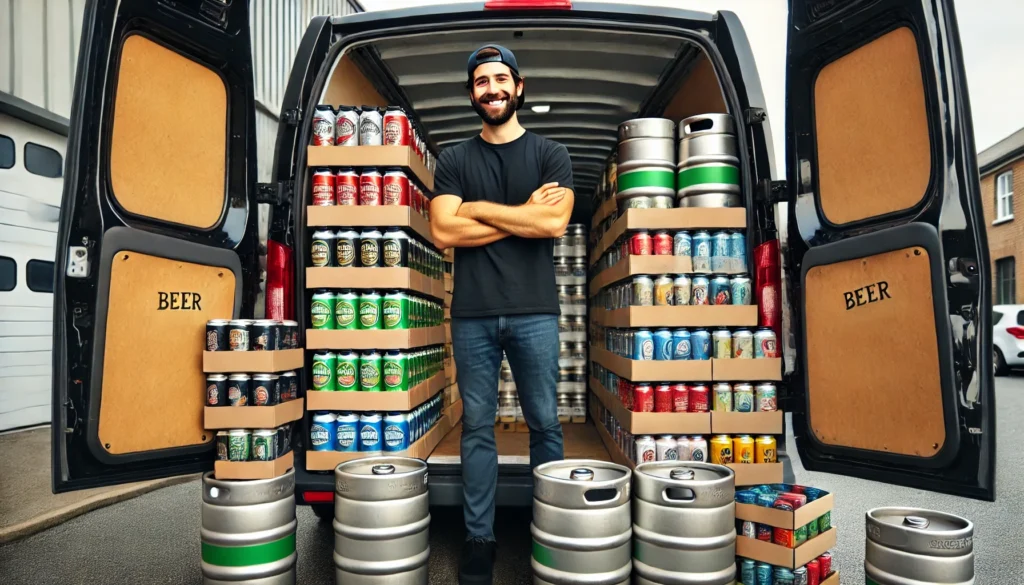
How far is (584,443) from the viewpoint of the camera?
4.09 m

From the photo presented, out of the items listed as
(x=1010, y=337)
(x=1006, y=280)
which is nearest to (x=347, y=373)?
(x=1010, y=337)

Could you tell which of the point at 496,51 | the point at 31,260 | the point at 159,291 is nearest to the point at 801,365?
the point at 496,51

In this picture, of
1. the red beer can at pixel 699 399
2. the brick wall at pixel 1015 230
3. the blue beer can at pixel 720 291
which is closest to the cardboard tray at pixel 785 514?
the red beer can at pixel 699 399

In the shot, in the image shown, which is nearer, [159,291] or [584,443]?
[159,291]

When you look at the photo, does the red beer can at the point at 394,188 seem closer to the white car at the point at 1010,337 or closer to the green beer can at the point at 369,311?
the green beer can at the point at 369,311

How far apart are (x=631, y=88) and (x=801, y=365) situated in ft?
7.37

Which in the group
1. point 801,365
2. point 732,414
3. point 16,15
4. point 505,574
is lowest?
point 505,574

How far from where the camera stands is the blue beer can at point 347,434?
292 centimetres

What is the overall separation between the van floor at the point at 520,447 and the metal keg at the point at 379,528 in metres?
0.62

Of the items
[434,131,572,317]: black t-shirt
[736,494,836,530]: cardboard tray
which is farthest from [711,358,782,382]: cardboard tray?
[434,131,572,317]: black t-shirt

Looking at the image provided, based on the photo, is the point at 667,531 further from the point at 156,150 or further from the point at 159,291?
the point at 156,150

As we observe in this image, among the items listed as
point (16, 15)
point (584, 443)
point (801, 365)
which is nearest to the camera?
point (801, 365)

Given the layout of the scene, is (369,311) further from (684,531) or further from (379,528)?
(684,531)

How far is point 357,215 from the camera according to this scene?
2980 millimetres
